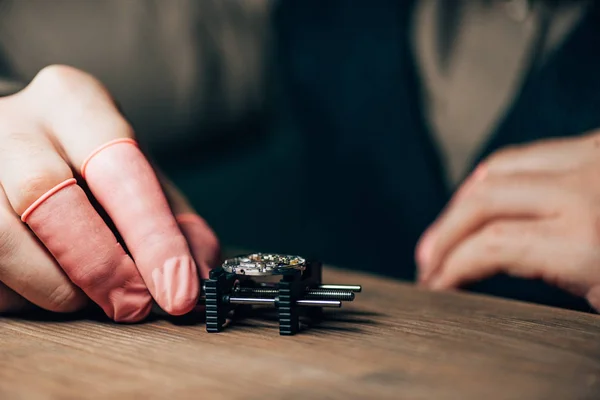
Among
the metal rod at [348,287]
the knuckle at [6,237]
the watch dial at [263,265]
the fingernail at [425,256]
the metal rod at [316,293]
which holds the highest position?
the knuckle at [6,237]

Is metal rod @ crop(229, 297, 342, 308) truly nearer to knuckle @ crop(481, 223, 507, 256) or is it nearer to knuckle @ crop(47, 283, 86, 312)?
knuckle @ crop(47, 283, 86, 312)

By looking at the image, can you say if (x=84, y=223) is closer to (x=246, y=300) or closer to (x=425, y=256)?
(x=246, y=300)

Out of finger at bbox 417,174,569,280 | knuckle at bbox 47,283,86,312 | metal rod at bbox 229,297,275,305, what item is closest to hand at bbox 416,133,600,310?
finger at bbox 417,174,569,280

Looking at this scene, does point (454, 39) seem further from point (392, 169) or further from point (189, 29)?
point (189, 29)

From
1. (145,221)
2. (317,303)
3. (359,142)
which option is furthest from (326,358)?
(359,142)

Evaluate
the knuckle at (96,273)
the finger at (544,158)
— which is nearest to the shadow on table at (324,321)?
the knuckle at (96,273)

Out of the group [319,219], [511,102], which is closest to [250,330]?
[511,102]

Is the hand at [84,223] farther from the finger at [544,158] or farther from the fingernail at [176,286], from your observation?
the finger at [544,158]
